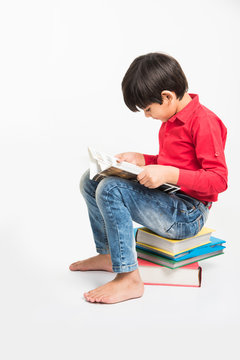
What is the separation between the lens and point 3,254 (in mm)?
1936

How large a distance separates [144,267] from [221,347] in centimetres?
47

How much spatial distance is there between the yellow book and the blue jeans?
0.03 meters

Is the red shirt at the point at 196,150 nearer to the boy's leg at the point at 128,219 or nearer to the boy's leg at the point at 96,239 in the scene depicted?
the boy's leg at the point at 128,219

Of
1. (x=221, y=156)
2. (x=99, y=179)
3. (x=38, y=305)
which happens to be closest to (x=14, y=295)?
(x=38, y=305)

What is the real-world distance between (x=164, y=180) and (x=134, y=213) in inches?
6.2

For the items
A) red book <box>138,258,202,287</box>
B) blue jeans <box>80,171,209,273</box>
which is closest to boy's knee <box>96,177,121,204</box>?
blue jeans <box>80,171,209,273</box>

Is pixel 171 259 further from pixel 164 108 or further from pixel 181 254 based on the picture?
pixel 164 108

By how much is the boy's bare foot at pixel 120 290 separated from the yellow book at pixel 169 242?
0.14 meters

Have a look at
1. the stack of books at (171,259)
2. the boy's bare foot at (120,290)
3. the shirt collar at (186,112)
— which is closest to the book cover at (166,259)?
the stack of books at (171,259)

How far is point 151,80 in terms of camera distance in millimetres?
1580

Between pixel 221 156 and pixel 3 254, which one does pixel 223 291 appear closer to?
pixel 221 156

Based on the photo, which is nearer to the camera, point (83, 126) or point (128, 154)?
point (128, 154)

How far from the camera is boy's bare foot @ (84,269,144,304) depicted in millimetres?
1528

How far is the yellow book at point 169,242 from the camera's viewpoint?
1.65 meters
